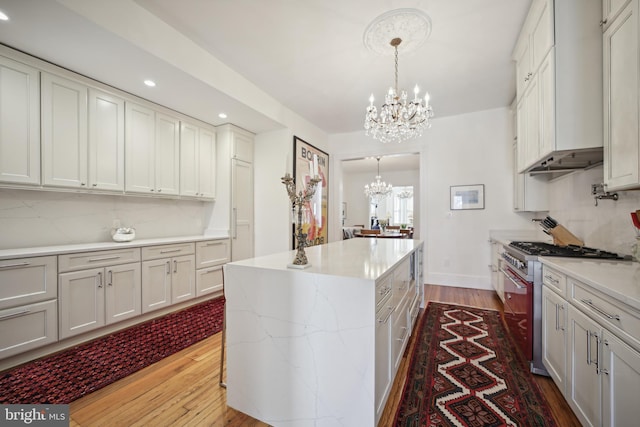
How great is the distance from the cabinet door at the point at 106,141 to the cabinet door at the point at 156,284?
939 millimetres

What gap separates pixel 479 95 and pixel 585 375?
11.9 ft

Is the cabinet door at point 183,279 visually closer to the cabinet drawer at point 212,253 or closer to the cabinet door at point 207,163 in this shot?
the cabinet drawer at point 212,253

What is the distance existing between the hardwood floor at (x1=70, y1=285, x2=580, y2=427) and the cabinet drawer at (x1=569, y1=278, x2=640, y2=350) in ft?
2.48

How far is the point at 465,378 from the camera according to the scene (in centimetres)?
187

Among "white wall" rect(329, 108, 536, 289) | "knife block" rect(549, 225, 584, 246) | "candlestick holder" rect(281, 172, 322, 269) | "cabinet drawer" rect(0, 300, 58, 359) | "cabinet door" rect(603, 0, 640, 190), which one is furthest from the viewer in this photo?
"white wall" rect(329, 108, 536, 289)

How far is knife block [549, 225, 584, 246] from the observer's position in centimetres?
239

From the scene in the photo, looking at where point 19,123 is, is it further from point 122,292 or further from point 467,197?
point 467,197

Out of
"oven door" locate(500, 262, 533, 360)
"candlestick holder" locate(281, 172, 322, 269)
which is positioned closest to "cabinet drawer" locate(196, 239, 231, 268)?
"candlestick holder" locate(281, 172, 322, 269)

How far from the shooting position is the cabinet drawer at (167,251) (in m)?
2.87

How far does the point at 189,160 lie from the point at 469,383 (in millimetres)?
3958

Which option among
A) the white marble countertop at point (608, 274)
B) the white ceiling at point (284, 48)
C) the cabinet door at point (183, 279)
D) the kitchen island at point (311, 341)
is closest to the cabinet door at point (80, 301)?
the cabinet door at point (183, 279)

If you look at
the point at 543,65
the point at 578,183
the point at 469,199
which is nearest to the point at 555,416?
the point at 578,183

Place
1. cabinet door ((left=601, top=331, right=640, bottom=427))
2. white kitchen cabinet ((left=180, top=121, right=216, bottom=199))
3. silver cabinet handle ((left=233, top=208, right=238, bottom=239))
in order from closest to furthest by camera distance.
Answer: cabinet door ((left=601, top=331, right=640, bottom=427))
white kitchen cabinet ((left=180, top=121, right=216, bottom=199))
silver cabinet handle ((left=233, top=208, right=238, bottom=239))

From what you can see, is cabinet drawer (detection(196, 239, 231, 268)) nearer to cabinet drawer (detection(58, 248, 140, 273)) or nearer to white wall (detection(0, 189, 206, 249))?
white wall (detection(0, 189, 206, 249))
